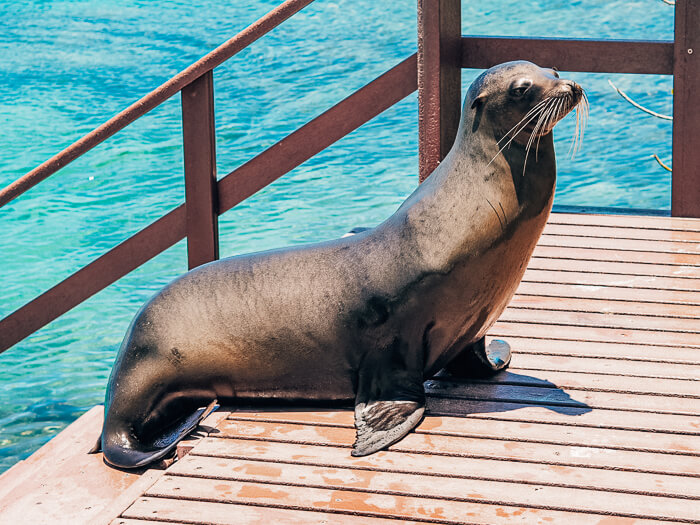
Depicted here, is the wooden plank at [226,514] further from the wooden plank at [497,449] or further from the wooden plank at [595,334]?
the wooden plank at [595,334]

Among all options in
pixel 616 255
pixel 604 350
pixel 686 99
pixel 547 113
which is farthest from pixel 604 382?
pixel 686 99

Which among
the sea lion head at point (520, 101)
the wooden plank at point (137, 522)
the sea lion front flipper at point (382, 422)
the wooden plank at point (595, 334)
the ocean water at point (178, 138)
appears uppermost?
the sea lion head at point (520, 101)

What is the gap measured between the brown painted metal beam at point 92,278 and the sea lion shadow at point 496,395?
4.62ft

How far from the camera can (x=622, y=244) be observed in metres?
4.27

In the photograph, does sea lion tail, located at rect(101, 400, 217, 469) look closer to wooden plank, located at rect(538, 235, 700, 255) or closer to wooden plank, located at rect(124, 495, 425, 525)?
wooden plank, located at rect(124, 495, 425, 525)

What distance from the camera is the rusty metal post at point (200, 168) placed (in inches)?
152

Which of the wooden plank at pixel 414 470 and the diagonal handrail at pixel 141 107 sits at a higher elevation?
the diagonal handrail at pixel 141 107

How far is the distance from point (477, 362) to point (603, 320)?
67 centimetres

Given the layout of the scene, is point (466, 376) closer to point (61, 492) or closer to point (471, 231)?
point (471, 231)

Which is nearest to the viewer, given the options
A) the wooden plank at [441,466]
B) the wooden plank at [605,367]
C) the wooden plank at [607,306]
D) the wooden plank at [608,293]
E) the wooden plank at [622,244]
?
the wooden plank at [441,466]

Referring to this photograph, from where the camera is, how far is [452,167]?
2908 millimetres

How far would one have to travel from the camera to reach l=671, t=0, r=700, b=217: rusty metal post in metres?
4.23

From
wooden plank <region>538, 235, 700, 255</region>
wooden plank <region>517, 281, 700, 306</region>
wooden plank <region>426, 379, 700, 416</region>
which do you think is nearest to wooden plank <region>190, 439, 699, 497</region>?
wooden plank <region>426, 379, 700, 416</region>

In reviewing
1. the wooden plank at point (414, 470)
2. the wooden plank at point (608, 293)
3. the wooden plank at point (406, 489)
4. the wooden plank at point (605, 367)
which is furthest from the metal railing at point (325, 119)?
the wooden plank at point (406, 489)
